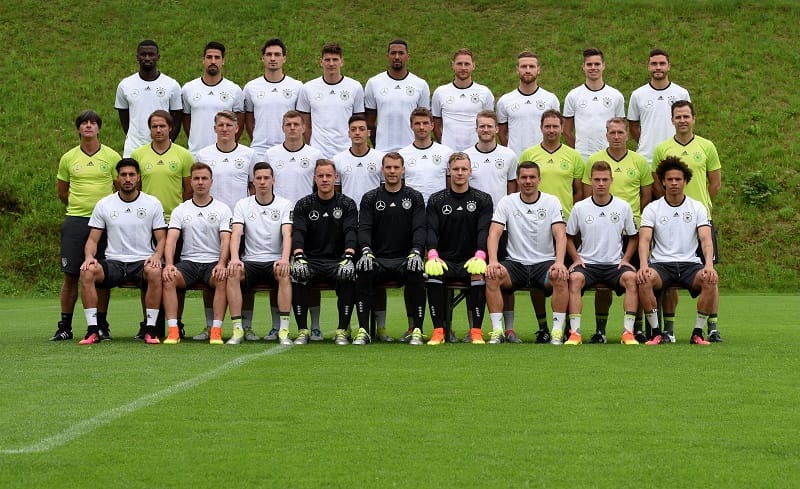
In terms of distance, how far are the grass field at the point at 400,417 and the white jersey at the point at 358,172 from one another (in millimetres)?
2067

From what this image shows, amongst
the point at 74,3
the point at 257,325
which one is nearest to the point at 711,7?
the point at 74,3

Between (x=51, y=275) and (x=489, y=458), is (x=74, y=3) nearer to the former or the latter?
(x=51, y=275)

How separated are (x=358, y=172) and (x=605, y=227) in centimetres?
244

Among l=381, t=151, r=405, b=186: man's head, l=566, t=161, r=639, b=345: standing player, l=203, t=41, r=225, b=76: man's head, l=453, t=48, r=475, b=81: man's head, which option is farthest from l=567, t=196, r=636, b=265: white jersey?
l=203, t=41, r=225, b=76: man's head

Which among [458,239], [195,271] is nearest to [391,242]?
[458,239]

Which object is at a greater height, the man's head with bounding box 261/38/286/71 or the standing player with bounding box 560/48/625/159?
the man's head with bounding box 261/38/286/71

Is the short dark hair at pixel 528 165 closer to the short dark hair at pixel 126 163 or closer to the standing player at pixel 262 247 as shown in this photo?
the standing player at pixel 262 247

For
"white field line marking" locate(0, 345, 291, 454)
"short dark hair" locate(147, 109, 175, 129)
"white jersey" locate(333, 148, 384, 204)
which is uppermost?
"short dark hair" locate(147, 109, 175, 129)

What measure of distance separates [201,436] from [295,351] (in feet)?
14.2

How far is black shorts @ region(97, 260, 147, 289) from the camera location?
37.5 ft

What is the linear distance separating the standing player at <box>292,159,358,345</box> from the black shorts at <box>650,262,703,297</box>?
2836mm

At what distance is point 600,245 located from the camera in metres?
11.4

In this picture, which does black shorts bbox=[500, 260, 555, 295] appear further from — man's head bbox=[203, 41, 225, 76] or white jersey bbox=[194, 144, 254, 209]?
man's head bbox=[203, 41, 225, 76]

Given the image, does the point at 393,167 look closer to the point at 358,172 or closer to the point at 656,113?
the point at 358,172
